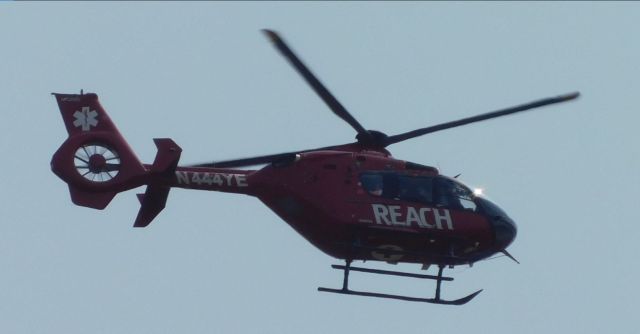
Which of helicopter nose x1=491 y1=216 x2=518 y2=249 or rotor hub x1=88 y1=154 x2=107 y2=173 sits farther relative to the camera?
helicopter nose x1=491 y1=216 x2=518 y2=249

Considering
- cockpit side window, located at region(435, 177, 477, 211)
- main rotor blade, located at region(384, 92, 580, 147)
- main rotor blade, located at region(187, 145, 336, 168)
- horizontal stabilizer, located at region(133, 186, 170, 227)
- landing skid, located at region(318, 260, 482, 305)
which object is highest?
main rotor blade, located at region(384, 92, 580, 147)

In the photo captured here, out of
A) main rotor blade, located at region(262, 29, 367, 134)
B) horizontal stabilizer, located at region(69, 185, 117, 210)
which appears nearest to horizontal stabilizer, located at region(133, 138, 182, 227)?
horizontal stabilizer, located at region(69, 185, 117, 210)

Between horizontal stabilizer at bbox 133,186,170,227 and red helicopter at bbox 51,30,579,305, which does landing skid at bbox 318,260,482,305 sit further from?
horizontal stabilizer at bbox 133,186,170,227

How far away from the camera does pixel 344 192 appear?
2064 cm

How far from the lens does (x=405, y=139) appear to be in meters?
21.2

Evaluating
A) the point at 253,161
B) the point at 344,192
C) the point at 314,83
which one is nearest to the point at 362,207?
the point at 344,192

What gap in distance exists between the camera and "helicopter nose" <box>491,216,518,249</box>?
21.1 m

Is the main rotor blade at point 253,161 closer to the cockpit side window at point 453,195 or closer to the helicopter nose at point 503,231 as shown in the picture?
the cockpit side window at point 453,195

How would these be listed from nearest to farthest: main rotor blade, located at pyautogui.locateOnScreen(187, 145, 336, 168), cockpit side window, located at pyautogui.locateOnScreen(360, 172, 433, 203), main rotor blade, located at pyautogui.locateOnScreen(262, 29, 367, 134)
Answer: main rotor blade, located at pyautogui.locateOnScreen(262, 29, 367, 134)
cockpit side window, located at pyautogui.locateOnScreen(360, 172, 433, 203)
main rotor blade, located at pyautogui.locateOnScreen(187, 145, 336, 168)

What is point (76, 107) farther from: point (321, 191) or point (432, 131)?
point (432, 131)

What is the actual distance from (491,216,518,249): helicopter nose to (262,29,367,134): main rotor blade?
2.68m

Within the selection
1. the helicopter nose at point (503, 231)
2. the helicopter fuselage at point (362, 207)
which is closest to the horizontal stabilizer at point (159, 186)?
the helicopter fuselage at point (362, 207)

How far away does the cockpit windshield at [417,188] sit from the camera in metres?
20.7

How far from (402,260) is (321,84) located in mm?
3403
